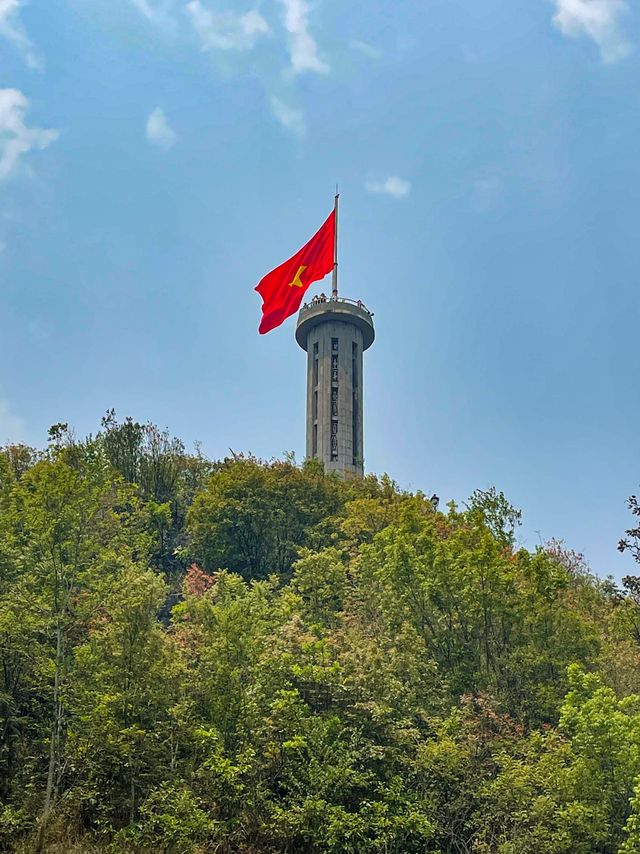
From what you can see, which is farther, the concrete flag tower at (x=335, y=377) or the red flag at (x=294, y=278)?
the concrete flag tower at (x=335, y=377)

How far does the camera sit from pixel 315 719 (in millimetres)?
17641

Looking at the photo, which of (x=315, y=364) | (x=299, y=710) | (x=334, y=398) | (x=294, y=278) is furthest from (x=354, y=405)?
(x=299, y=710)

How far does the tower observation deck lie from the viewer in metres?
54.5

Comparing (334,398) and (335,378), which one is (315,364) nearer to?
(335,378)

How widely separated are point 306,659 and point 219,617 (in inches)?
86.7

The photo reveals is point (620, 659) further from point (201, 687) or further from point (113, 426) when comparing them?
point (113, 426)

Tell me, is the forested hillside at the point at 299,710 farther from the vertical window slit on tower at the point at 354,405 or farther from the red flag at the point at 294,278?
the vertical window slit on tower at the point at 354,405

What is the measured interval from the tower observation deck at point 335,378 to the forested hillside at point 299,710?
100 feet

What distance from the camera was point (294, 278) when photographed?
125 ft

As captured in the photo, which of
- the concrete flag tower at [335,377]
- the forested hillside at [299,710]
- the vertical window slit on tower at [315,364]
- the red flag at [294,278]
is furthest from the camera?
the vertical window slit on tower at [315,364]

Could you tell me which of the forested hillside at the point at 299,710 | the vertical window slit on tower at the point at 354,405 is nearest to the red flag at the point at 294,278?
the forested hillside at the point at 299,710

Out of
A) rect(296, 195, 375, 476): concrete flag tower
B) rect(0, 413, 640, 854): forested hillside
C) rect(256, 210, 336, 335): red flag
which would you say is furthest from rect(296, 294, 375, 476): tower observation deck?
rect(0, 413, 640, 854): forested hillside

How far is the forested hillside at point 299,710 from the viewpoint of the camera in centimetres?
1675

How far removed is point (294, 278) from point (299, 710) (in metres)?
24.0
